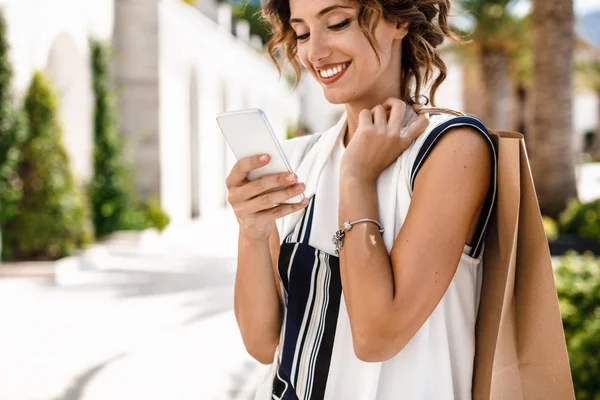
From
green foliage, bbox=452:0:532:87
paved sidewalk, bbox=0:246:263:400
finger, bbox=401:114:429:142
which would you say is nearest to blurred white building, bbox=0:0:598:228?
paved sidewalk, bbox=0:246:263:400

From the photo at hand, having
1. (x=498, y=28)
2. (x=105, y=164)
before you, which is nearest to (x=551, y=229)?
(x=105, y=164)

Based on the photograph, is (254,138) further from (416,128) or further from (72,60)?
(72,60)

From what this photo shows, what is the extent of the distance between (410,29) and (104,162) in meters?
11.8

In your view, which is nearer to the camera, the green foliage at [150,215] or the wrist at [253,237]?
the wrist at [253,237]

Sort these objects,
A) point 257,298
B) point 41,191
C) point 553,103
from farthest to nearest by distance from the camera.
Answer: point 553,103 → point 41,191 → point 257,298

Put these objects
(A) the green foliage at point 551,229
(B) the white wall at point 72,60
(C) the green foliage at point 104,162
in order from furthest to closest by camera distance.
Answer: (C) the green foliage at point 104,162
(B) the white wall at point 72,60
(A) the green foliage at point 551,229

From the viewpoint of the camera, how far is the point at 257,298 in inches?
68.6

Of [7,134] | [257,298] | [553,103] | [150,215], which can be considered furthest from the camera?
[150,215]

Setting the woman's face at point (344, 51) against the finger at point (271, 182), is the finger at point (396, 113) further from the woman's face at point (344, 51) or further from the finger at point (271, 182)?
the finger at point (271, 182)

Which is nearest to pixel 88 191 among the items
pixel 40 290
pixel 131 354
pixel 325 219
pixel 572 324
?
pixel 40 290

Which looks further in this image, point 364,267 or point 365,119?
point 365,119

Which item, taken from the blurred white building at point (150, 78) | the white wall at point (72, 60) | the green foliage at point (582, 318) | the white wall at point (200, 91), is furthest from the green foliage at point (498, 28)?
the green foliage at point (582, 318)

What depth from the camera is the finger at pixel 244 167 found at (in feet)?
4.77

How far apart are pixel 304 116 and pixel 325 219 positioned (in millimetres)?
42327
